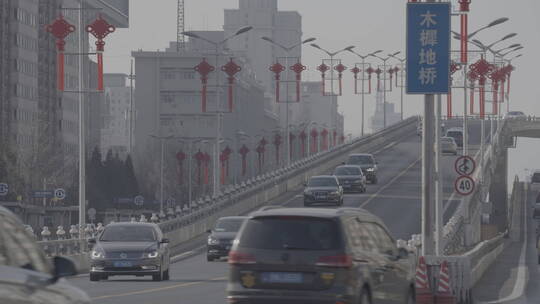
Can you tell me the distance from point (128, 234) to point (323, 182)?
Answer: 36386 mm

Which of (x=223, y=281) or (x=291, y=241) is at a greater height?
(x=291, y=241)

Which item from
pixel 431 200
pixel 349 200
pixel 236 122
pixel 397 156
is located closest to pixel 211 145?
pixel 236 122

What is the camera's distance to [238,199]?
7144 centimetres

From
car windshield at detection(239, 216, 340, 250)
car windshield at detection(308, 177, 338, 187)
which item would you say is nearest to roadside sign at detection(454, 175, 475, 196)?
car windshield at detection(239, 216, 340, 250)

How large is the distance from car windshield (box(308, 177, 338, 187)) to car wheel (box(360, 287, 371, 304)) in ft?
169

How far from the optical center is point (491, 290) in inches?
1444

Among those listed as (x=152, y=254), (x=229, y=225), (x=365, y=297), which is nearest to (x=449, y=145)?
(x=229, y=225)

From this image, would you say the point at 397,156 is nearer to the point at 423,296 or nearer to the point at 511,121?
the point at 511,121

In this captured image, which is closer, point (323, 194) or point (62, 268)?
point (62, 268)

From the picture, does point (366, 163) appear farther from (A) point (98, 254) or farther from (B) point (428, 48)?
(B) point (428, 48)

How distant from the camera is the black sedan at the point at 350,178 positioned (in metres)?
78.9

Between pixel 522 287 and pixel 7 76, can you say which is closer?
pixel 522 287

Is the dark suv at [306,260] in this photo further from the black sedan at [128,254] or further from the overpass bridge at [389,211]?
the black sedan at [128,254]

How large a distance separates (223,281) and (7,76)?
97.2 metres
